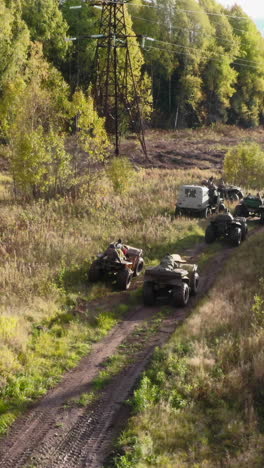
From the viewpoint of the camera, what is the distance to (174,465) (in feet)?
21.9

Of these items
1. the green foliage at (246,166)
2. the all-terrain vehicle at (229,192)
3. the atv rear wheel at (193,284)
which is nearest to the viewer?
the atv rear wheel at (193,284)

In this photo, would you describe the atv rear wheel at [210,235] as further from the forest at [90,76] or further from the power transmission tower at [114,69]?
the power transmission tower at [114,69]

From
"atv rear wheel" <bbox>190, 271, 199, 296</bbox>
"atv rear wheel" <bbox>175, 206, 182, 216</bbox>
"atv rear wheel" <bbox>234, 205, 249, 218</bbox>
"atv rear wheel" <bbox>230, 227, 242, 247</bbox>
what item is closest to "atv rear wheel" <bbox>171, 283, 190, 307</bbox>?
"atv rear wheel" <bbox>190, 271, 199, 296</bbox>

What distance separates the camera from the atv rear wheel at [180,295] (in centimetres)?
1327

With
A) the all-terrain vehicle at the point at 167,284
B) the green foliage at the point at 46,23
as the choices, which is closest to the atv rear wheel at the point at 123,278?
the all-terrain vehicle at the point at 167,284

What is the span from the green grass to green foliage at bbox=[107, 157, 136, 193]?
1563 cm

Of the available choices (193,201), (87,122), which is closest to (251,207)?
(193,201)

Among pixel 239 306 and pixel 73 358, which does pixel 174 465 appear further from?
pixel 239 306

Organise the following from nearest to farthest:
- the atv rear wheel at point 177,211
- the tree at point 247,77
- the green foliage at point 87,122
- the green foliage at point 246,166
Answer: the atv rear wheel at point 177,211 < the green foliage at point 87,122 < the green foliage at point 246,166 < the tree at point 247,77

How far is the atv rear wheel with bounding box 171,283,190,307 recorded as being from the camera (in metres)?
13.3

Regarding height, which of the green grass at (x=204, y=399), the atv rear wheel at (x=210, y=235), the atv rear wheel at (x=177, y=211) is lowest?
the green grass at (x=204, y=399)

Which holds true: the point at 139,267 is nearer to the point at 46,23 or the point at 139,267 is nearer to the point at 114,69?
the point at 114,69

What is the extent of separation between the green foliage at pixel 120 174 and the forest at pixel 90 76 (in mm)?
882

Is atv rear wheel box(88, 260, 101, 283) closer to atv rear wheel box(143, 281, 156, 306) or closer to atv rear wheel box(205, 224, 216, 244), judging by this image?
atv rear wheel box(143, 281, 156, 306)
